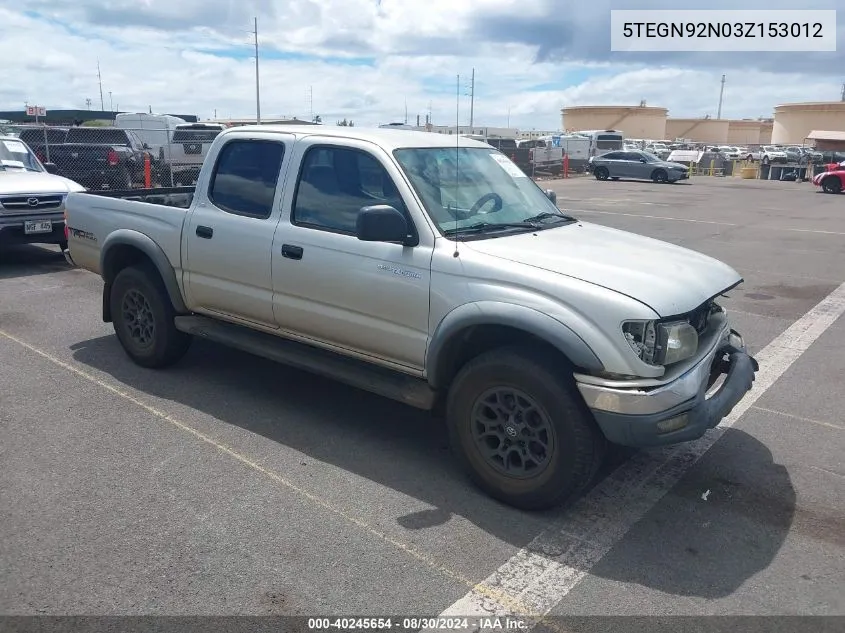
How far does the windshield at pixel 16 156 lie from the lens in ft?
36.5

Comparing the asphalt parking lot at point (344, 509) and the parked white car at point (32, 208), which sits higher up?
the parked white car at point (32, 208)

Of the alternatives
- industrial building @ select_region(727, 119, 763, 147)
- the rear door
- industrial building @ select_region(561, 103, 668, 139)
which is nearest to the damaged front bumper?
the rear door

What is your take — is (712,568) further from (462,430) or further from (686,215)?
(686,215)

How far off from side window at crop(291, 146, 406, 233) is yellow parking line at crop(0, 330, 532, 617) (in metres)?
1.50

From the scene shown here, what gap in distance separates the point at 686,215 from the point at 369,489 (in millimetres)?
17762

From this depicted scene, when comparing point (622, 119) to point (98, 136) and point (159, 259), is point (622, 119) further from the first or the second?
point (159, 259)

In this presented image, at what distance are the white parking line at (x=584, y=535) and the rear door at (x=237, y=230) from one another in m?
2.37

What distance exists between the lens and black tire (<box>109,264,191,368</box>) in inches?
225

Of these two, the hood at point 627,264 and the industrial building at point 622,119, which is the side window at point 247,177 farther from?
the industrial building at point 622,119

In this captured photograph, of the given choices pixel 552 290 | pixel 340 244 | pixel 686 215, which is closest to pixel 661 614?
pixel 552 290

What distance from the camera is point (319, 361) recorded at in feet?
15.5

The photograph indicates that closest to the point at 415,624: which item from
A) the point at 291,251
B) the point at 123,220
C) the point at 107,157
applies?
the point at 291,251

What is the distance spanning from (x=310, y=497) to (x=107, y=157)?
16.2 meters

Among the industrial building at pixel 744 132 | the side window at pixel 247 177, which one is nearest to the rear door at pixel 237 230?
the side window at pixel 247 177
